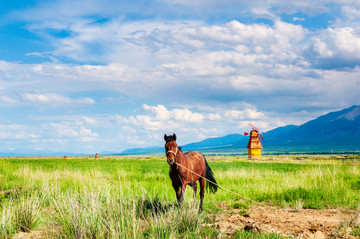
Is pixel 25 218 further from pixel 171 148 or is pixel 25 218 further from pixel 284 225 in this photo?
pixel 284 225

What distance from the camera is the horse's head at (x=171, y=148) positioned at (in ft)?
24.3

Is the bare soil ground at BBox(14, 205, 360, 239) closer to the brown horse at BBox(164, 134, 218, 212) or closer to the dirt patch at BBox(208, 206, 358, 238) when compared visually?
the dirt patch at BBox(208, 206, 358, 238)

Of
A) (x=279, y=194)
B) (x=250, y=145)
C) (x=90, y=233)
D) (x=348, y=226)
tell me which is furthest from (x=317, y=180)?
(x=250, y=145)

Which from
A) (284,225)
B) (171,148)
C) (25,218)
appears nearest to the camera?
(284,225)

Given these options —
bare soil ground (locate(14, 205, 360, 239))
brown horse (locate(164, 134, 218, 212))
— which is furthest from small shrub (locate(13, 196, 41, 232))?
brown horse (locate(164, 134, 218, 212))

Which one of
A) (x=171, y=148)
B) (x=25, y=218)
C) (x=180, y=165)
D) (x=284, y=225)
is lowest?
(x=284, y=225)

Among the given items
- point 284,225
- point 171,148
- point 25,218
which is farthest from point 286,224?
point 25,218

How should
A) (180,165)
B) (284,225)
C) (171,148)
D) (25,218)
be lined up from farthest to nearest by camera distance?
(180,165) < (25,218) < (171,148) < (284,225)

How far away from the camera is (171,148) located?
7.54 metres

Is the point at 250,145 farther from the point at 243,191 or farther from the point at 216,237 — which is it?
the point at 216,237

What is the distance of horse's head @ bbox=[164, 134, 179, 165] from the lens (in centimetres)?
740

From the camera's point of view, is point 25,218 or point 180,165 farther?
point 180,165

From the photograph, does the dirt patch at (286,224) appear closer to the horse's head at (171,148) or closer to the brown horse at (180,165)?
the brown horse at (180,165)

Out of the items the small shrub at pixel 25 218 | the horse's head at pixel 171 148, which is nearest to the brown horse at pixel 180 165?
the horse's head at pixel 171 148
